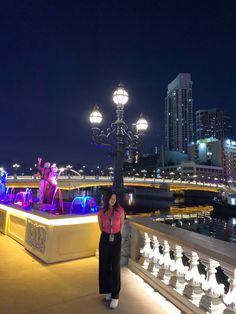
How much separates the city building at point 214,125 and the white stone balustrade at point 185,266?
621 feet

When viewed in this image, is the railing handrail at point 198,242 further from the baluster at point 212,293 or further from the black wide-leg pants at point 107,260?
the black wide-leg pants at point 107,260

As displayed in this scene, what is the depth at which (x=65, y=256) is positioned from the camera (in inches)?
218

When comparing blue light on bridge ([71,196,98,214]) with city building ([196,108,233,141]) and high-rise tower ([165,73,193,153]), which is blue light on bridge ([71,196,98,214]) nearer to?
high-rise tower ([165,73,193,153])

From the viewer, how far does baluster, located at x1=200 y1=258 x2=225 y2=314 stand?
9.66 ft

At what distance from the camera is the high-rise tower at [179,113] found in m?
173

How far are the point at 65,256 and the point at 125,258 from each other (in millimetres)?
1271

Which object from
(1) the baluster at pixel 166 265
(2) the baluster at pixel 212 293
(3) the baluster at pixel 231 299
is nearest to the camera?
(3) the baluster at pixel 231 299

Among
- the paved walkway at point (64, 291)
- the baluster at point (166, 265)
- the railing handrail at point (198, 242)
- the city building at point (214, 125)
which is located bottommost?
the paved walkway at point (64, 291)

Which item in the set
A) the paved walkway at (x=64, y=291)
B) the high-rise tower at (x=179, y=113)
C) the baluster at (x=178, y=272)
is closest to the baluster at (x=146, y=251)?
the paved walkway at (x=64, y=291)

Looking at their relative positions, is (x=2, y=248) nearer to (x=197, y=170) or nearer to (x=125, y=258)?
(x=125, y=258)

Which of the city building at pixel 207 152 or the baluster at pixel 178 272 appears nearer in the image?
the baluster at pixel 178 272

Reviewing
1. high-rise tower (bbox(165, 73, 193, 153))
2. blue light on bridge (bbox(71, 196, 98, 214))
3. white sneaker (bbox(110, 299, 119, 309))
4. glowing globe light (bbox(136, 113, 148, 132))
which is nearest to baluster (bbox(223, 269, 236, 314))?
white sneaker (bbox(110, 299, 119, 309))

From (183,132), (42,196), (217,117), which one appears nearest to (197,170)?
(183,132)

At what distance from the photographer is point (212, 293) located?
9.73 ft
